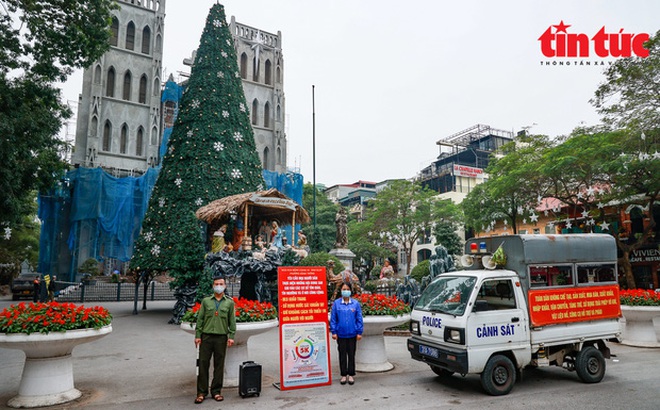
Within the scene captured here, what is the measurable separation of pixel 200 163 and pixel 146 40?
2727 cm

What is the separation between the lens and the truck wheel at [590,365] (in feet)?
24.6

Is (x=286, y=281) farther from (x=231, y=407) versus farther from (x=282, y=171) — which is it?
(x=282, y=171)

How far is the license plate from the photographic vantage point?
704cm

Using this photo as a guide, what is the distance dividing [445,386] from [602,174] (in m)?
18.5

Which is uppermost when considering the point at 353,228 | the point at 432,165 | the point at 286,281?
A: the point at 432,165

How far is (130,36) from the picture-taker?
37.7 metres

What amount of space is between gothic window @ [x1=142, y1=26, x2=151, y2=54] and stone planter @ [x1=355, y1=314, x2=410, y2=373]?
37944 mm

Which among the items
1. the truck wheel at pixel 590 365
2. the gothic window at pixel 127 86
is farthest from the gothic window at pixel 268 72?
the truck wheel at pixel 590 365

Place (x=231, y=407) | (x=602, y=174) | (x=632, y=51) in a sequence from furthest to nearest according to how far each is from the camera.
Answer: (x=602, y=174) < (x=632, y=51) < (x=231, y=407)

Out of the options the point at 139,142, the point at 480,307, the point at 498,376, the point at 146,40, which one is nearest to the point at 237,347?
the point at 480,307

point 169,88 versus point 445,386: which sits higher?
point 169,88

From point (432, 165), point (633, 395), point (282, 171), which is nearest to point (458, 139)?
point (432, 165)

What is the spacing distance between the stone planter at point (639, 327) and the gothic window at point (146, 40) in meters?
40.0

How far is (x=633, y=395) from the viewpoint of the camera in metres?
6.77
